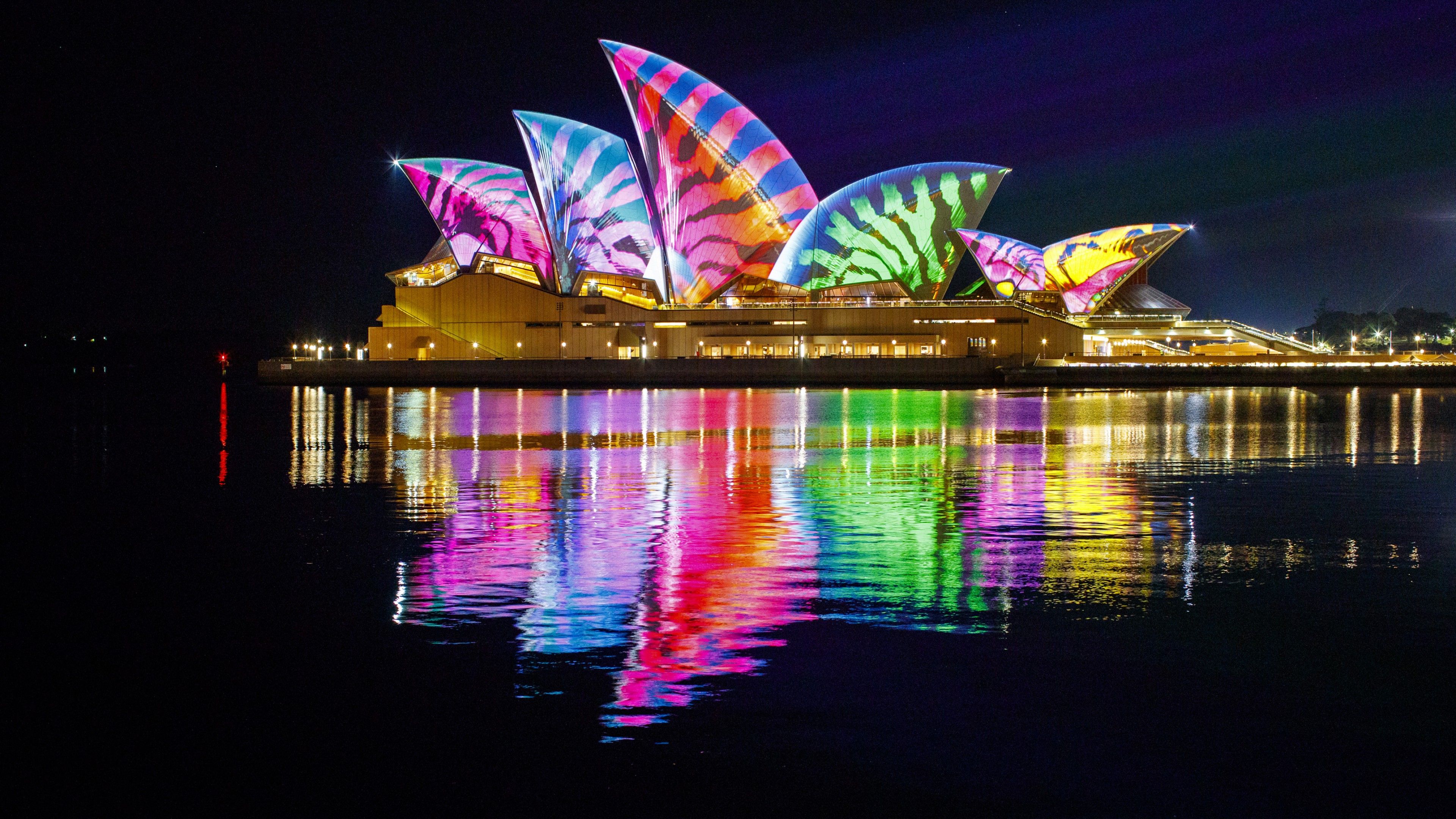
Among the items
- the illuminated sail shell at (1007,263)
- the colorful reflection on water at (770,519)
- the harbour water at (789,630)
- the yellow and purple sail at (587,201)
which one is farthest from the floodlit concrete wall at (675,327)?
the harbour water at (789,630)

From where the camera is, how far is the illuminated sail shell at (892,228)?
5300cm

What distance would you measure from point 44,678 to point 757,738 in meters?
3.82

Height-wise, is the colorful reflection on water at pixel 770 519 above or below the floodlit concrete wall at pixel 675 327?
below

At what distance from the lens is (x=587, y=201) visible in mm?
52656

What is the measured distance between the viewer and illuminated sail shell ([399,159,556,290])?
5297 centimetres

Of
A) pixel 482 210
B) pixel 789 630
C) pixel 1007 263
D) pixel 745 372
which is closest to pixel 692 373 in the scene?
pixel 745 372

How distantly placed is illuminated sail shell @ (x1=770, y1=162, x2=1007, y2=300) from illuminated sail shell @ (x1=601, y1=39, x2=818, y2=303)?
1.43m

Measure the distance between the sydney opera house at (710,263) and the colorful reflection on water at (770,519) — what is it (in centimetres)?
2710

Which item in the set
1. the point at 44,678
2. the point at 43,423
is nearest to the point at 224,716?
the point at 44,678

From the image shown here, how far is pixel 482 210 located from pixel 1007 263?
2567 centimetres

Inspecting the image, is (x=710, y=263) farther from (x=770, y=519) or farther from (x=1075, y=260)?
(x=770, y=519)

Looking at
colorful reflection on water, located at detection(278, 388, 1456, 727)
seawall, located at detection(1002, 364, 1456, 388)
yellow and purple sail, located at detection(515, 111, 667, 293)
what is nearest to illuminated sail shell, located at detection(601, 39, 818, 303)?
yellow and purple sail, located at detection(515, 111, 667, 293)

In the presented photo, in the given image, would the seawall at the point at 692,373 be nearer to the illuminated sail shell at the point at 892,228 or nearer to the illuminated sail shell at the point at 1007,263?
the illuminated sail shell at the point at 892,228

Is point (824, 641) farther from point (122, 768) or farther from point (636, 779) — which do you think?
point (122, 768)
